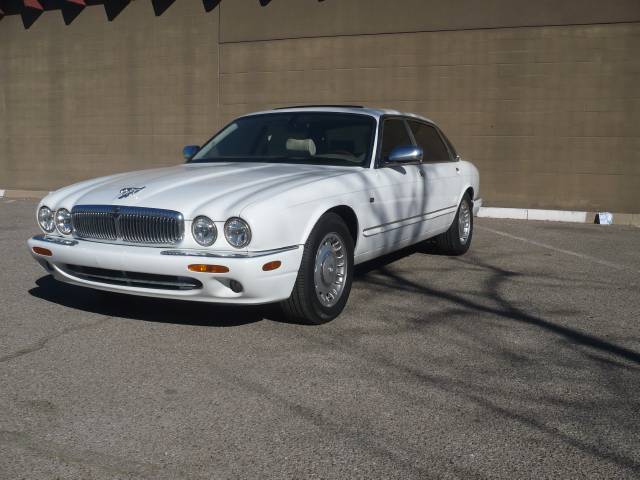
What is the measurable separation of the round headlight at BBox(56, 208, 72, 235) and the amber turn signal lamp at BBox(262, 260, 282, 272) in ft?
4.88

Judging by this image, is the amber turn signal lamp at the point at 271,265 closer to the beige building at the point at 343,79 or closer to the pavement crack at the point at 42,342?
the pavement crack at the point at 42,342

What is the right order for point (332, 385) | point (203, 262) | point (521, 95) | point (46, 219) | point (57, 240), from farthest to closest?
1. point (521, 95)
2. point (46, 219)
3. point (57, 240)
4. point (203, 262)
5. point (332, 385)

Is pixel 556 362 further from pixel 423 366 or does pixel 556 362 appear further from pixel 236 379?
pixel 236 379

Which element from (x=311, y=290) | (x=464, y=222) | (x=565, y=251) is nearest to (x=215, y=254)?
(x=311, y=290)

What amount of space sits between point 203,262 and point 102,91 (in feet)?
39.9

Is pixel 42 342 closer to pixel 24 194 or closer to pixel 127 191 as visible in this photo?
pixel 127 191

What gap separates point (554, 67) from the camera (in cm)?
1205

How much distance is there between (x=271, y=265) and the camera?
4375 mm

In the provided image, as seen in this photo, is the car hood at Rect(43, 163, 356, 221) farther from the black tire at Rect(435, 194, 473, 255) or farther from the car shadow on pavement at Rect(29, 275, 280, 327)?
the black tire at Rect(435, 194, 473, 255)

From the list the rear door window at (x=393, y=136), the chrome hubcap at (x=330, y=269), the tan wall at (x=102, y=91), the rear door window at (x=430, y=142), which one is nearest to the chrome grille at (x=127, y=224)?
the chrome hubcap at (x=330, y=269)

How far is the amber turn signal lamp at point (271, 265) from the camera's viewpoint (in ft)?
14.2

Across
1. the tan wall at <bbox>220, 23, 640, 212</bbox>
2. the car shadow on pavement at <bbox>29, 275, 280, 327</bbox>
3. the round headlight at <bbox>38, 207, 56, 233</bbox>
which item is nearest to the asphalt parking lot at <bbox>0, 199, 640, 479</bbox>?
the car shadow on pavement at <bbox>29, 275, 280, 327</bbox>

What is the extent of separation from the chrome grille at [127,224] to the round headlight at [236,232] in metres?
0.28

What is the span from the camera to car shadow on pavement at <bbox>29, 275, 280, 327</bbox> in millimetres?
5051
